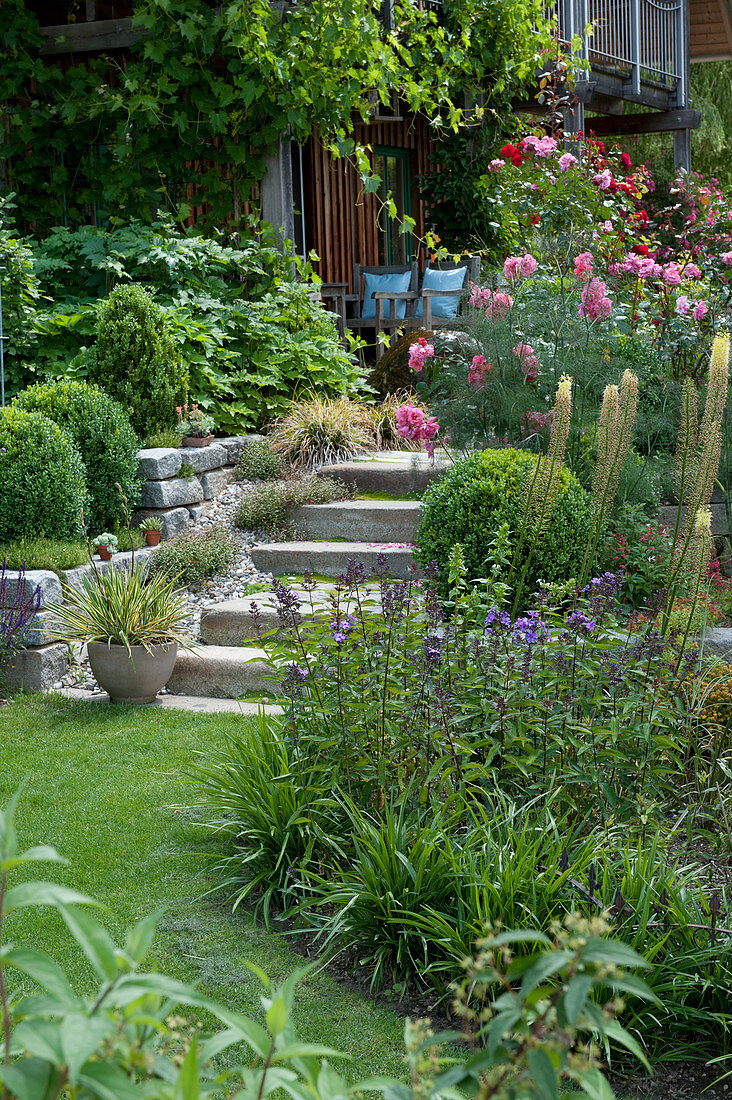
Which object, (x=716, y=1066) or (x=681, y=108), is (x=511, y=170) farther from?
(x=716, y=1066)

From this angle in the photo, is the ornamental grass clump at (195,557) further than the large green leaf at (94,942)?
Yes

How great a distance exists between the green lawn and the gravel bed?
1.20ft

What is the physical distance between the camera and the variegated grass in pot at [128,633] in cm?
473

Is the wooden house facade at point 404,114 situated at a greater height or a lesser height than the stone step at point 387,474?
greater

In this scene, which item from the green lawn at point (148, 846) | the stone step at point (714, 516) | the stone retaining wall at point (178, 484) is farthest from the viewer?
the stone retaining wall at point (178, 484)

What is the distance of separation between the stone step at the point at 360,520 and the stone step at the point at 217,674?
1.54 metres

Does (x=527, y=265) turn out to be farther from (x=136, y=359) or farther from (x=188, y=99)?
(x=188, y=99)

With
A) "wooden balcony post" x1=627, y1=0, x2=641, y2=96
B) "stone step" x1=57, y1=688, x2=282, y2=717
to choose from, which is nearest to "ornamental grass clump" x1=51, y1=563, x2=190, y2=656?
"stone step" x1=57, y1=688, x2=282, y2=717

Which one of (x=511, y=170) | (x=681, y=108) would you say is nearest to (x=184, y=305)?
(x=511, y=170)

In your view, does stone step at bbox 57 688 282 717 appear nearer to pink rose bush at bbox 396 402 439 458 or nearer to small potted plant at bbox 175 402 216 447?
pink rose bush at bbox 396 402 439 458

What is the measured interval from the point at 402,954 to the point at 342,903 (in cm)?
23

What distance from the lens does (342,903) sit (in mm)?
2832

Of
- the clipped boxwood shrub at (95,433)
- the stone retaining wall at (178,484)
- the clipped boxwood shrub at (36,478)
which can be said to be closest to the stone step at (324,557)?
the stone retaining wall at (178,484)

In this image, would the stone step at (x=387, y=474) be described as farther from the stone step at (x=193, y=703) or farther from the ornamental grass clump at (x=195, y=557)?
the stone step at (x=193, y=703)
